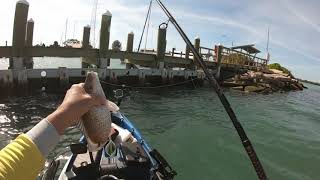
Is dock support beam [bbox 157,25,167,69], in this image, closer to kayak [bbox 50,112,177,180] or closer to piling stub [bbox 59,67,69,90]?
piling stub [bbox 59,67,69,90]

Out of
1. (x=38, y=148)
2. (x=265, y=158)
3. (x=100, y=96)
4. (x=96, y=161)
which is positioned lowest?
(x=265, y=158)

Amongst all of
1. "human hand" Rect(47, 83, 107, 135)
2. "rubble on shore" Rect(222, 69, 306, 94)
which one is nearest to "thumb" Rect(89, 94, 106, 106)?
"human hand" Rect(47, 83, 107, 135)

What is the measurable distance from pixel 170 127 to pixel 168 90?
35.3 feet

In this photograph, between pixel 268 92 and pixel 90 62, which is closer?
pixel 90 62

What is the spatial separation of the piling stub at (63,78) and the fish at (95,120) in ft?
53.9

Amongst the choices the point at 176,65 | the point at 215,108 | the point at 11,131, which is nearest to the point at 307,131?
the point at 215,108

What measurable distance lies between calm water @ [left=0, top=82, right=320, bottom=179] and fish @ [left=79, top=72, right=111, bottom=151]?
7.04 meters

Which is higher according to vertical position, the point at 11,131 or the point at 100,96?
the point at 100,96

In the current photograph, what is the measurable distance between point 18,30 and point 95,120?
15551mm

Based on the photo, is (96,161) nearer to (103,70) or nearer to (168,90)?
(103,70)

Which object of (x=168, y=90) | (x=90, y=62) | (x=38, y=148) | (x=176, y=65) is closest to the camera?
(x=38, y=148)

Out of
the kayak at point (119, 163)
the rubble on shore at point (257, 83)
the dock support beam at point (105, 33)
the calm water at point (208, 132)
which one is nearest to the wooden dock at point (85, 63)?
the dock support beam at point (105, 33)

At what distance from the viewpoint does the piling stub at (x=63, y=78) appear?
18.2 meters

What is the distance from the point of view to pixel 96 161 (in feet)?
18.7
